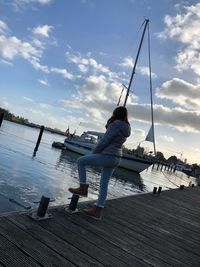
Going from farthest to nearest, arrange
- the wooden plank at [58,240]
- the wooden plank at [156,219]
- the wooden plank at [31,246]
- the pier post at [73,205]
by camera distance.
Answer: the wooden plank at [156,219] → the pier post at [73,205] → the wooden plank at [58,240] → the wooden plank at [31,246]

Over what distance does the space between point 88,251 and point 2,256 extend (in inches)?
48.4

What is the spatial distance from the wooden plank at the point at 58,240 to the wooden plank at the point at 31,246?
0.10m

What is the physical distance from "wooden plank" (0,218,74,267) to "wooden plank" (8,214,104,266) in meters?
0.10

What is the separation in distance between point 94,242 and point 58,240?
60cm

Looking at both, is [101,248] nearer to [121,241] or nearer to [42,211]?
[121,241]

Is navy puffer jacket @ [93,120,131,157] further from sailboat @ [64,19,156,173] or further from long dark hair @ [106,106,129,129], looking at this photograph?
A: sailboat @ [64,19,156,173]

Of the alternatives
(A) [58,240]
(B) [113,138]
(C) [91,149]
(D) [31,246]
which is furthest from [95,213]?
(C) [91,149]

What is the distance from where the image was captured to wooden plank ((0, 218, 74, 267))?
363 cm

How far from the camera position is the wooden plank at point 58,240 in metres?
3.92

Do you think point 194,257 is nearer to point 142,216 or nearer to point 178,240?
point 178,240

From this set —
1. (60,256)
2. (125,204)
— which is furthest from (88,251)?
(125,204)

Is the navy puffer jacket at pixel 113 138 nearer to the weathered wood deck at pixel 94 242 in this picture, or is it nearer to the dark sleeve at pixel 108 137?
the dark sleeve at pixel 108 137

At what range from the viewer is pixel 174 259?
4.88 m

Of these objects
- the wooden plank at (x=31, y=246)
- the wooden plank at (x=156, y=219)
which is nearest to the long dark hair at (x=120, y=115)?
the wooden plank at (x=156, y=219)
